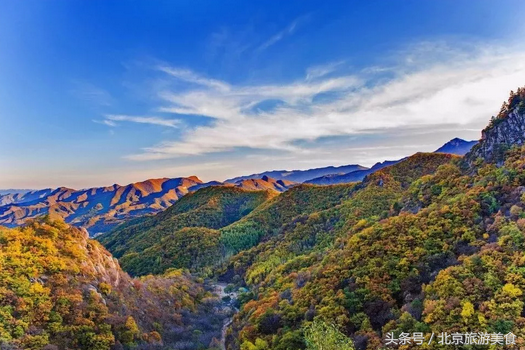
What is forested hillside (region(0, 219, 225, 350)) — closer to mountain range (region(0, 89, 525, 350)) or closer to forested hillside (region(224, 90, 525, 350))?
mountain range (region(0, 89, 525, 350))

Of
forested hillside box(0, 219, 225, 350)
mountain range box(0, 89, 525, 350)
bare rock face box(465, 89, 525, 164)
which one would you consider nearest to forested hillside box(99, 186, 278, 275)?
mountain range box(0, 89, 525, 350)

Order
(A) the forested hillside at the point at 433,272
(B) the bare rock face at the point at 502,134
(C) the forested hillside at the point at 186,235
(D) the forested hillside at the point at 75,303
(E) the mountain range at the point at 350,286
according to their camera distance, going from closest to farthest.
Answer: (A) the forested hillside at the point at 433,272
(E) the mountain range at the point at 350,286
(D) the forested hillside at the point at 75,303
(B) the bare rock face at the point at 502,134
(C) the forested hillside at the point at 186,235

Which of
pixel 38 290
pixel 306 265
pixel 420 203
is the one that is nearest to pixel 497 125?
pixel 420 203

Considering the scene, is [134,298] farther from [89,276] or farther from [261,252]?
[261,252]

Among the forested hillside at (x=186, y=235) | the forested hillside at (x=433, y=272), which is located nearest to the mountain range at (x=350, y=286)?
the forested hillside at (x=433, y=272)

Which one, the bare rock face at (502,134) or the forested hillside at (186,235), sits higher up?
the bare rock face at (502,134)

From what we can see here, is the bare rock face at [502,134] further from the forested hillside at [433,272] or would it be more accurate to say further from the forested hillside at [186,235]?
the forested hillside at [186,235]

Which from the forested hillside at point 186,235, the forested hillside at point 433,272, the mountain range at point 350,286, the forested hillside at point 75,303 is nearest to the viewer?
the forested hillside at point 433,272
